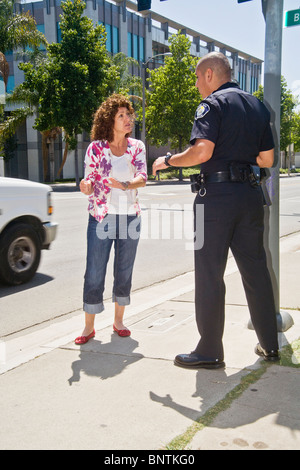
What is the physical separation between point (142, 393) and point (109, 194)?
1.65m

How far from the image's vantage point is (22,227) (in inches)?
246

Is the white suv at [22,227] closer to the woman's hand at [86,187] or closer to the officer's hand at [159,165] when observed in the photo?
the woman's hand at [86,187]

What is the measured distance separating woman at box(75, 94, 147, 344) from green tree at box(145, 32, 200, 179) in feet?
125

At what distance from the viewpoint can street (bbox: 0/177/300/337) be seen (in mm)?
5203

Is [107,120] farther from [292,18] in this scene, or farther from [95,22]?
[95,22]

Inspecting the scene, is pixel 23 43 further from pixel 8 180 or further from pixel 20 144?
pixel 8 180

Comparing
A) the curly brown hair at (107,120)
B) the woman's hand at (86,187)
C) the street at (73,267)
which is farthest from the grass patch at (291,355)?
the street at (73,267)

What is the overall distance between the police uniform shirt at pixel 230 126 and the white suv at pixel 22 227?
332 centimetres

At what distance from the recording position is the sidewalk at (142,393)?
256 centimetres

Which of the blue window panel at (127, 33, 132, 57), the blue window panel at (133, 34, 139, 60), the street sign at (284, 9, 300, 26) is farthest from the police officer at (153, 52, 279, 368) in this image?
the blue window panel at (133, 34, 139, 60)

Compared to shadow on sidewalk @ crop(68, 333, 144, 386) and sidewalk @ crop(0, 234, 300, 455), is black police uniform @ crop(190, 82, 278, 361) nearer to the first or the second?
sidewalk @ crop(0, 234, 300, 455)

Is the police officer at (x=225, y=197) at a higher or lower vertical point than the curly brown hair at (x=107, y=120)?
lower

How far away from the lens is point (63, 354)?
3838 millimetres
